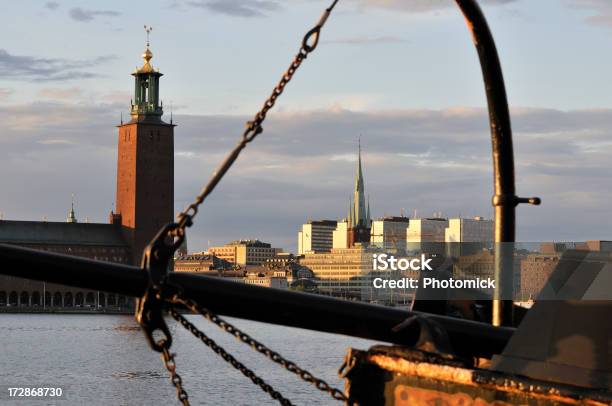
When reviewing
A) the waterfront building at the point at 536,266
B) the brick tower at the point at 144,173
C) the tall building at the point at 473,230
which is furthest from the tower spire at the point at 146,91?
the waterfront building at the point at 536,266

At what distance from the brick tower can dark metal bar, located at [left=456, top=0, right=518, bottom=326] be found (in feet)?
292

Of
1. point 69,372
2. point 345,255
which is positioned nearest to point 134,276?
point 69,372

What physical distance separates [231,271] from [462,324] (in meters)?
135

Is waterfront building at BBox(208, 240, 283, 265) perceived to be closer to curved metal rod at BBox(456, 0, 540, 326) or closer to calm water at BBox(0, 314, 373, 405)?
calm water at BBox(0, 314, 373, 405)

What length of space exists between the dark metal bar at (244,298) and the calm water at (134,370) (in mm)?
24669

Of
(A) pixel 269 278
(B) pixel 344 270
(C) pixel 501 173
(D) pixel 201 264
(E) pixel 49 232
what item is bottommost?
(A) pixel 269 278

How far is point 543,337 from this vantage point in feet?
10.3

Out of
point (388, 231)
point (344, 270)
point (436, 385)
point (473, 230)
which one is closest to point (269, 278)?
point (344, 270)

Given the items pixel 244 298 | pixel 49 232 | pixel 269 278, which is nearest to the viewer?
pixel 244 298

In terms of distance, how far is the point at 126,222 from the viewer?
97.2m

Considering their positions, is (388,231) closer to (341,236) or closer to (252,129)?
(341,236)

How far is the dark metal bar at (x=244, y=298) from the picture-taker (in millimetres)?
3295

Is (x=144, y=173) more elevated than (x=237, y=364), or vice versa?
(x=144, y=173)

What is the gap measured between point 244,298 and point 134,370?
3927 centimetres
